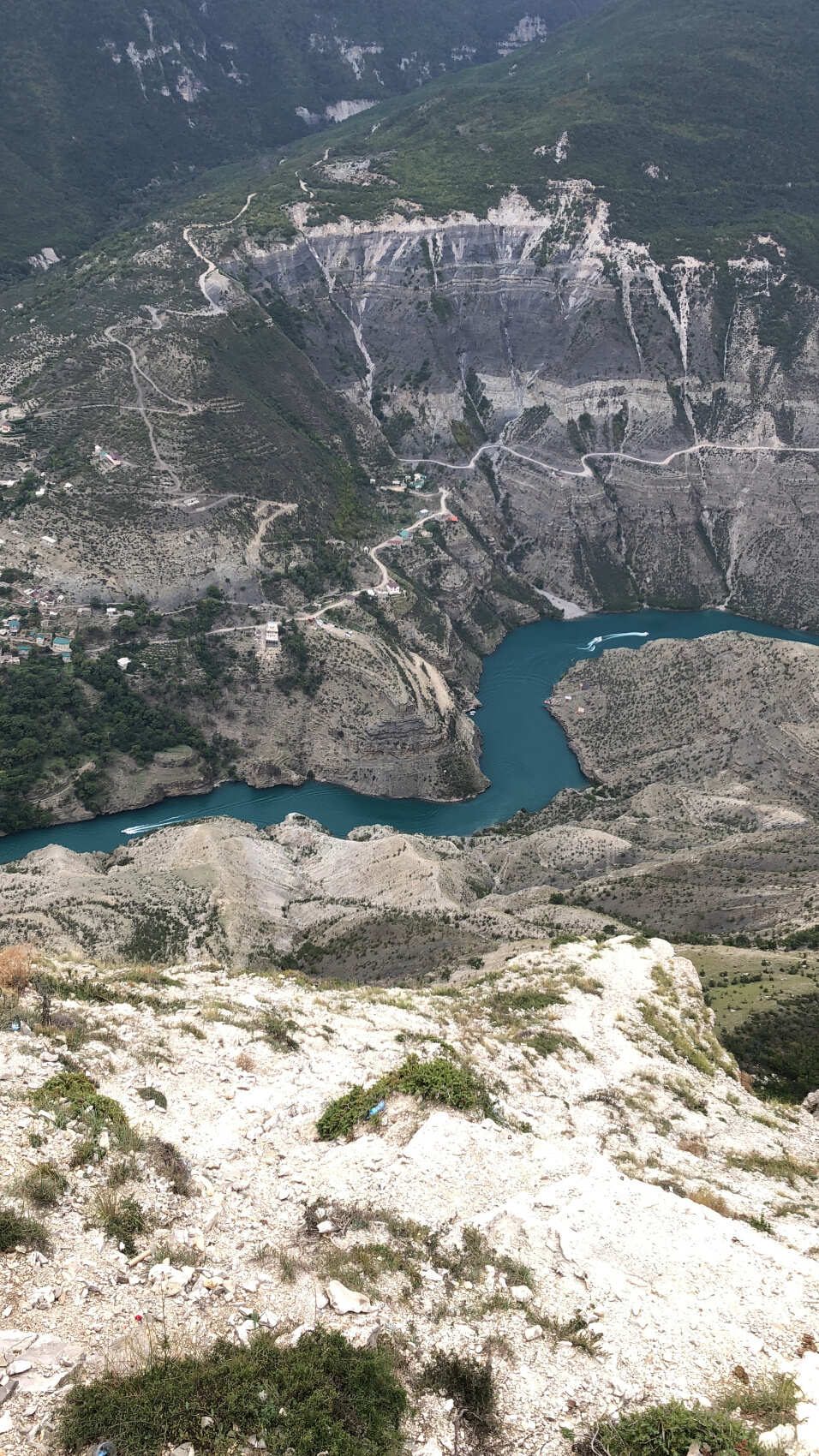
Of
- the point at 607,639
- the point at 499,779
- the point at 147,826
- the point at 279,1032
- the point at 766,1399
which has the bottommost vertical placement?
the point at 499,779

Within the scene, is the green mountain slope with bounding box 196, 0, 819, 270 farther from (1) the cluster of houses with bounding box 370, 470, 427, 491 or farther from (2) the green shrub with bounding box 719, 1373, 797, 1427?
(2) the green shrub with bounding box 719, 1373, 797, 1427

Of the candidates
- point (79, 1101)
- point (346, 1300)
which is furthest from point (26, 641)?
point (346, 1300)

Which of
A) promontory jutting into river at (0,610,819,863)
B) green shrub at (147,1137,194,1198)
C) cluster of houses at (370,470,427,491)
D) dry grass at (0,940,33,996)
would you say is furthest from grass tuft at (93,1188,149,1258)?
cluster of houses at (370,470,427,491)

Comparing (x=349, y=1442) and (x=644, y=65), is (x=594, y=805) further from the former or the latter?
(x=644, y=65)

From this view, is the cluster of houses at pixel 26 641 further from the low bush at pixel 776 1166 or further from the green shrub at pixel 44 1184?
the green shrub at pixel 44 1184

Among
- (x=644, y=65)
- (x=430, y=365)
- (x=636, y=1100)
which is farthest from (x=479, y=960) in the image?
(x=644, y=65)

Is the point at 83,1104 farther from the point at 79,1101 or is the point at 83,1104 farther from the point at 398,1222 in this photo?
the point at 398,1222
